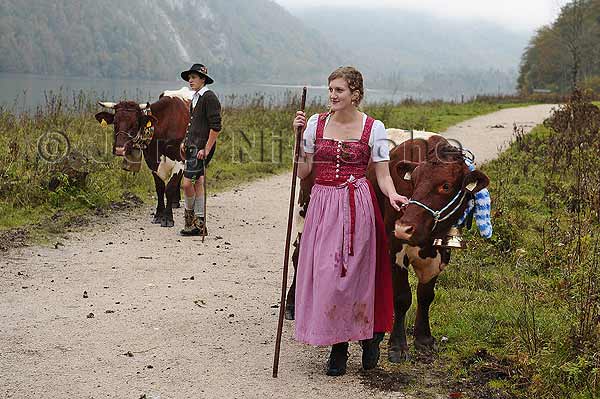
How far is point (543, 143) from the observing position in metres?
15.4

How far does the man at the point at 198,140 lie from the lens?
9648 mm

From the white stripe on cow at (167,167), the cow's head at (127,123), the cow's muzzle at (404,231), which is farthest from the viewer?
the white stripe on cow at (167,167)

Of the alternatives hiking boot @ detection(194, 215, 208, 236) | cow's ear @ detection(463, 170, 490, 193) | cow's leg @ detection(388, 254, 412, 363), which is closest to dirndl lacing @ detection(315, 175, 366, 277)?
cow's leg @ detection(388, 254, 412, 363)

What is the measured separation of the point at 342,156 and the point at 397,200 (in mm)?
492

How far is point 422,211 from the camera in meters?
5.05

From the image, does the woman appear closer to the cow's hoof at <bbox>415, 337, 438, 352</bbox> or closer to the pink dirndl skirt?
the pink dirndl skirt

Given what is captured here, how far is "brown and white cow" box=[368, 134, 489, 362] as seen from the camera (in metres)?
5.06

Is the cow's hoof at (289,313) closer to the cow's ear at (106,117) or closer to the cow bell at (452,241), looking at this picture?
the cow bell at (452,241)

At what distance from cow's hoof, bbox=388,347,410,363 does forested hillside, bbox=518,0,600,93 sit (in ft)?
150

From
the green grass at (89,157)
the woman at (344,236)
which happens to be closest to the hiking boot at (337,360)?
the woman at (344,236)

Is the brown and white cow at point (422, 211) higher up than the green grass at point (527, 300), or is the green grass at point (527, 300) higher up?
the brown and white cow at point (422, 211)

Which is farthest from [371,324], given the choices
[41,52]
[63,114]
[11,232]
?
[41,52]

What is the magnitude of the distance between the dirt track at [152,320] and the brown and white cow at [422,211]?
569 mm

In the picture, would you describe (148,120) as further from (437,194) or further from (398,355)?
(437,194)
